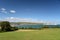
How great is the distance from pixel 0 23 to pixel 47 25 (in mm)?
19054

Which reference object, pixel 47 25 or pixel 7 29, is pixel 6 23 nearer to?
pixel 7 29

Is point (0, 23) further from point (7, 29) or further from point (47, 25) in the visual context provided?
point (47, 25)

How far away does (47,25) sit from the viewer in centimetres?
4281

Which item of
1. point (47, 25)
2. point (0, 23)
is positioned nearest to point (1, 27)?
point (0, 23)

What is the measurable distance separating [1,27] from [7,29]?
179 cm

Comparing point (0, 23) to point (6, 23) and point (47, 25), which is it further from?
point (47, 25)

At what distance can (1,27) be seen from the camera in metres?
29.1

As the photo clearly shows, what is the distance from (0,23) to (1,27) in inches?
54.2

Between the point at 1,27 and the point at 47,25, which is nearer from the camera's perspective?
the point at 1,27

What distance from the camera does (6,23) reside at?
29.4m

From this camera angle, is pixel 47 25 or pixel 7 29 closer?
pixel 7 29

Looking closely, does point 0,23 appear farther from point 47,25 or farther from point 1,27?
point 47,25

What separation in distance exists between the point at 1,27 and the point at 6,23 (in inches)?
62.0

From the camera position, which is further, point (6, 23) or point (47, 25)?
point (47, 25)
